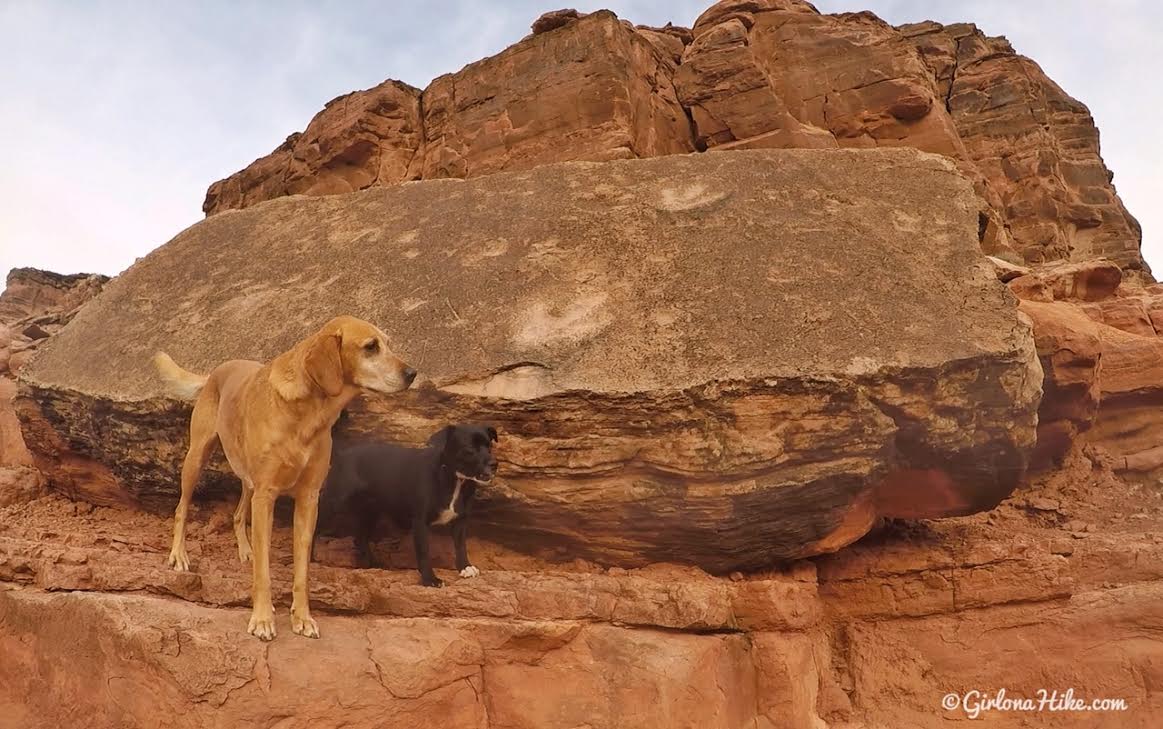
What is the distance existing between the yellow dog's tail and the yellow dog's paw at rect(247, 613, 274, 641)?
2.20m

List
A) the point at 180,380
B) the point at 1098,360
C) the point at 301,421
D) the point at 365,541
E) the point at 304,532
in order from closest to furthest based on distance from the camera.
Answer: the point at 301,421
the point at 304,532
the point at 365,541
the point at 180,380
the point at 1098,360

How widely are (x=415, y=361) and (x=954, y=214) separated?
430 cm

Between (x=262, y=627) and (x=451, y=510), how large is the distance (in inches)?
52.3

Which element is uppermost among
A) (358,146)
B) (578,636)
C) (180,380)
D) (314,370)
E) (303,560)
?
(358,146)

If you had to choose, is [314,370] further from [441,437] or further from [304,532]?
[441,437]

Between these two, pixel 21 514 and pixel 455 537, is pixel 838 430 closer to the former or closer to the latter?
pixel 455 537

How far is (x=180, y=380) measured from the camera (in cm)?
600

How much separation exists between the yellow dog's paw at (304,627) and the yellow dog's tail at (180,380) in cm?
→ 226

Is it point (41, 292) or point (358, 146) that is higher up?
point (358, 146)

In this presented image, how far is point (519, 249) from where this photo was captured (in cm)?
661

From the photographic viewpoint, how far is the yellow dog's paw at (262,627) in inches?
173

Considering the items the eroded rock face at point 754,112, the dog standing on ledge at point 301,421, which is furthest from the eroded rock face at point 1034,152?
the dog standing on ledge at point 301,421

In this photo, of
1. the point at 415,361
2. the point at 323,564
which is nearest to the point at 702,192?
the point at 415,361

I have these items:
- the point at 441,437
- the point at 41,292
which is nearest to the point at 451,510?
the point at 441,437
